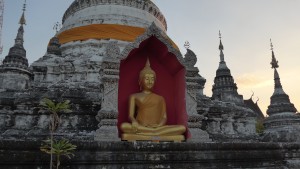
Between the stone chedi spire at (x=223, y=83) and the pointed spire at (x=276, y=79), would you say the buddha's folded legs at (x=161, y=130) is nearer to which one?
the stone chedi spire at (x=223, y=83)

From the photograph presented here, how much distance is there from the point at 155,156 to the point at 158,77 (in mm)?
2424

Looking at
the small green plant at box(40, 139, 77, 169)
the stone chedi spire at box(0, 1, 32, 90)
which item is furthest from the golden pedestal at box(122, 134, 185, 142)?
the stone chedi spire at box(0, 1, 32, 90)

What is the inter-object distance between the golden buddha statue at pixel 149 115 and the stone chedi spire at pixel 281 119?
8793mm

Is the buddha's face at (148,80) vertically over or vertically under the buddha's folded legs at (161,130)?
over

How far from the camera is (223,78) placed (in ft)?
52.4

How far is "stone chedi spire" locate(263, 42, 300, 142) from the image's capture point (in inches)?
526

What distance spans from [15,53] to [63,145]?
11.1 m

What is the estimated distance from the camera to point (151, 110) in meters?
5.44

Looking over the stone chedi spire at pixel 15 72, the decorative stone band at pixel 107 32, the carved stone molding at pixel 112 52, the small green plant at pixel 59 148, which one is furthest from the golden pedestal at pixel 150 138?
the stone chedi spire at pixel 15 72

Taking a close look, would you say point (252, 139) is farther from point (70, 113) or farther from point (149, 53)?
point (70, 113)

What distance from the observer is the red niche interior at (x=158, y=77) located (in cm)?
550

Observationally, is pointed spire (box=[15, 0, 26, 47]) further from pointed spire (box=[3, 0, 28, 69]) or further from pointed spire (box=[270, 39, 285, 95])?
pointed spire (box=[270, 39, 285, 95])

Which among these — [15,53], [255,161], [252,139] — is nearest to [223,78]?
[252,139]

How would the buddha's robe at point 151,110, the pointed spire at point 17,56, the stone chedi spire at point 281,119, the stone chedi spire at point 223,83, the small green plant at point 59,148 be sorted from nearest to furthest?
the small green plant at point 59,148
the buddha's robe at point 151,110
the pointed spire at point 17,56
the stone chedi spire at point 281,119
the stone chedi spire at point 223,83
